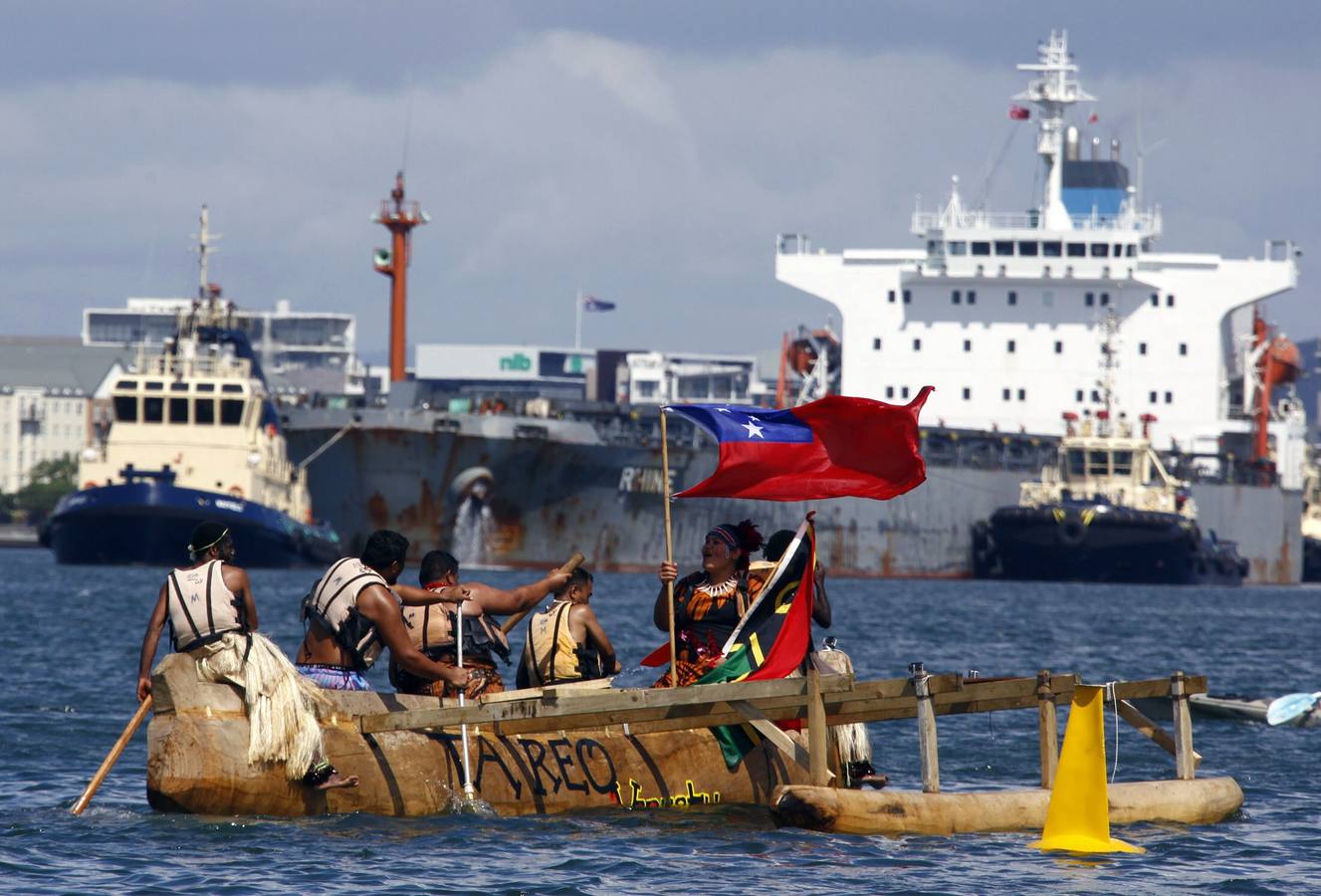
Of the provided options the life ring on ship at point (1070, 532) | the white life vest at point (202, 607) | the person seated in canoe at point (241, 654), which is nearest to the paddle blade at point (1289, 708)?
the person seated in canoe at point (241, 654)

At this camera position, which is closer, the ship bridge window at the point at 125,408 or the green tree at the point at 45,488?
the ship bridge window at the point at 125,408

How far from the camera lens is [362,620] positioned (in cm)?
1222

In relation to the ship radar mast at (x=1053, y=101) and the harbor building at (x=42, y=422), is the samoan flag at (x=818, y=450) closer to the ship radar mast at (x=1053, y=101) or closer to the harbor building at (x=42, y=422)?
the ship radar mast at (x=1053, y=101)

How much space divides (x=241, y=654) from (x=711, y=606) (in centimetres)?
306

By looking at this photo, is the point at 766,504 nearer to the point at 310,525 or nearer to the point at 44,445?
the point at 310,525

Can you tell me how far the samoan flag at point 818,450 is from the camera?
1270cm

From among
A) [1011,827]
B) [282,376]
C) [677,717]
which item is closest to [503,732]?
[677,717]

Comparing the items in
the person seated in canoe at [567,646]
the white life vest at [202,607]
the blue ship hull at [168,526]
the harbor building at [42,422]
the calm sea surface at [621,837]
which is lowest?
the calm sea surface at [621,837]

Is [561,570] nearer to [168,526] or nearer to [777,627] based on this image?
[777,627]

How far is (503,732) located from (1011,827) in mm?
3176

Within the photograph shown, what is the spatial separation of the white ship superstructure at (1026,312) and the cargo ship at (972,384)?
2.4 inches

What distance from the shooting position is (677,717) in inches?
492

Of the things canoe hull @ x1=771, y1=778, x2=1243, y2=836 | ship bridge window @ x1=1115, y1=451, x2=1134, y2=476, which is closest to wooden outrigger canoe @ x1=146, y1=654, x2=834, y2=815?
canoe hull @ x1=771, y1=778, x2=1243, y2=836

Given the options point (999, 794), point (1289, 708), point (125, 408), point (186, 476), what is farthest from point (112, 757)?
point (125, 408)
